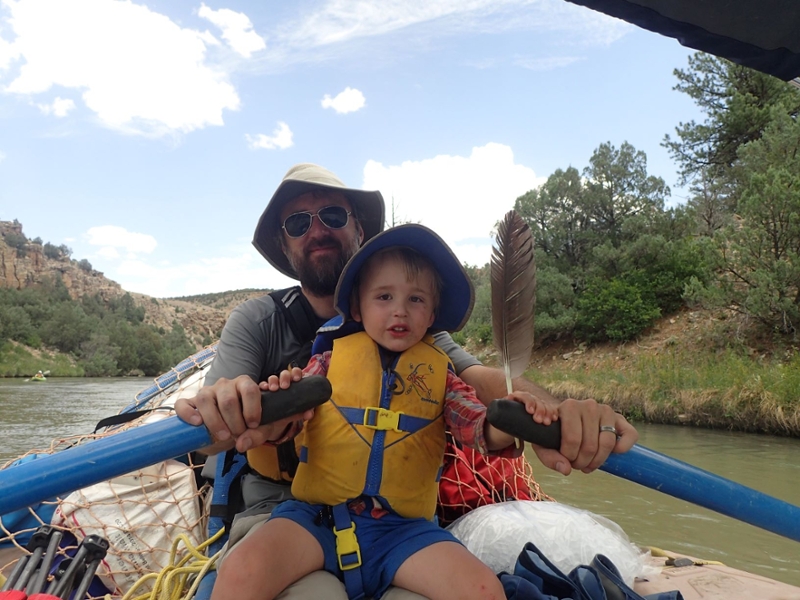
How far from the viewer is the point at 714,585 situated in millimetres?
1859

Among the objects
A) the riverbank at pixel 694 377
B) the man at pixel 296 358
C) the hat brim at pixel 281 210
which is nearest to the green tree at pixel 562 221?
the riverbank at pixel 694 377

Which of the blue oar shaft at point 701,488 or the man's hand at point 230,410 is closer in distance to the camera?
the man's hand at point 230,410

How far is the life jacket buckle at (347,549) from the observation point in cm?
131

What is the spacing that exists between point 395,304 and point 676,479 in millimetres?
842

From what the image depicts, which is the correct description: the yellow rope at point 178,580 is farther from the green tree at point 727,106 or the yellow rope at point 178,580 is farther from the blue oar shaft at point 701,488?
the green tree at point 727,106

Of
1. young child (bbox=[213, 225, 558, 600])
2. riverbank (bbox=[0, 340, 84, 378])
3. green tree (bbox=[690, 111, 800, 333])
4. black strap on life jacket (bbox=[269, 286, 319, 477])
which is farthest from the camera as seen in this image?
riverbank (bbox=[0, 340, 84, 378])

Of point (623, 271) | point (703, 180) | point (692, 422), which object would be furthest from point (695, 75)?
point (692, 422)

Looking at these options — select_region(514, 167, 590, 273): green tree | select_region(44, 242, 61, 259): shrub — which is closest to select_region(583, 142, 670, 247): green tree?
select_region(514, 167, 590, 273): green tree

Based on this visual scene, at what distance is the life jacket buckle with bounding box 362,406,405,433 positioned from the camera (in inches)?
58.7

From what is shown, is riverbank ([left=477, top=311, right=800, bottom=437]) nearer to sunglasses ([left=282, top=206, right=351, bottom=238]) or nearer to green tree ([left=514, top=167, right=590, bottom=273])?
sunglasses ([left=282, top=206, right=351, bottom=238])

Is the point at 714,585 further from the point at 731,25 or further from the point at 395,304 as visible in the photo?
the point at 731,25

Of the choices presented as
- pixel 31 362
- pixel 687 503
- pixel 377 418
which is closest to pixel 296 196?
pixel 377 418

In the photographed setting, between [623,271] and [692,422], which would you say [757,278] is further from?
[623,271]

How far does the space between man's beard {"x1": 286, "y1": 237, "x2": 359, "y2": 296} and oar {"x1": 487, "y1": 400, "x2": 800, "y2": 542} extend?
4.27 ft
